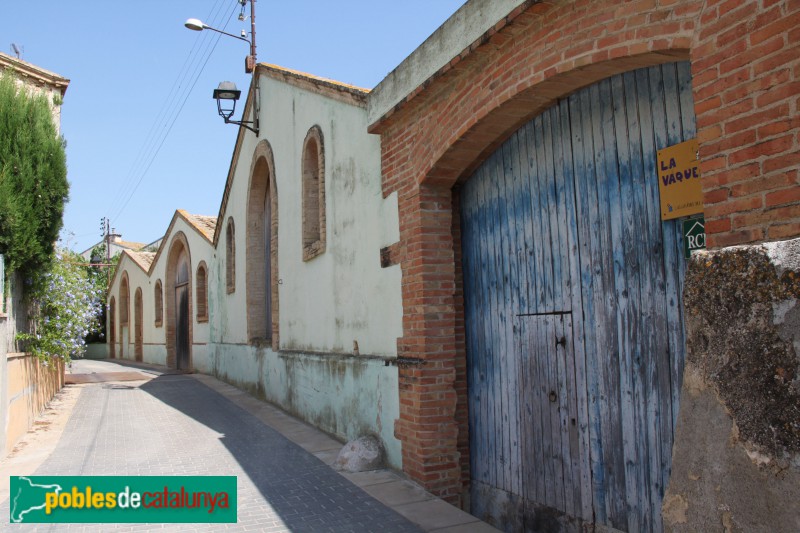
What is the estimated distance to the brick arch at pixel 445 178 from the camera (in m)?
4.26

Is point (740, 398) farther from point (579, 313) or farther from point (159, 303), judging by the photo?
point (159, 303)

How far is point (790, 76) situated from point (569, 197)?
1.96 metres

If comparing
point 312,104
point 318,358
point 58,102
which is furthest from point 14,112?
point 318,358

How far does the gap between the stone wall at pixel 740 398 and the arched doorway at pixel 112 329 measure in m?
32.5

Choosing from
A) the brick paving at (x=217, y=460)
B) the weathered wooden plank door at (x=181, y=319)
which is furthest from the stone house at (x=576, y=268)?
the weathered wooden plank door at (x=181, y=319)

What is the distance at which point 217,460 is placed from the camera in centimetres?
673

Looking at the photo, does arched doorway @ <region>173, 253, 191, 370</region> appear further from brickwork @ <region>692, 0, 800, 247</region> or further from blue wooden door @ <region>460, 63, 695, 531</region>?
brickwork @ <region>692, 0, 800, 247</region>

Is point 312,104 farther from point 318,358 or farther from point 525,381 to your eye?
point 525,381

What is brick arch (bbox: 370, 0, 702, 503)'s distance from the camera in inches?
168

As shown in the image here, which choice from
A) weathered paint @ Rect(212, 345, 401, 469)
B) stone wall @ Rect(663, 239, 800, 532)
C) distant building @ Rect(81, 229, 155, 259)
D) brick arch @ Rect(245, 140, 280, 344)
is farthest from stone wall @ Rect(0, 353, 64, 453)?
distant building @ Rect(81, 229, 155, 259)

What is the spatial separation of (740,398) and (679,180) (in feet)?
6.79

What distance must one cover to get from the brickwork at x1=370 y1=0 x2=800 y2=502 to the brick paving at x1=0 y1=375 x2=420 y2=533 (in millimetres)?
880

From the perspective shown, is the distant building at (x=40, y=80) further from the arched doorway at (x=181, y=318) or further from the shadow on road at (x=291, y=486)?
the arched doorway at (x=181, y=318)

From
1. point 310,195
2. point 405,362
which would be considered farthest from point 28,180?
point 405,362
